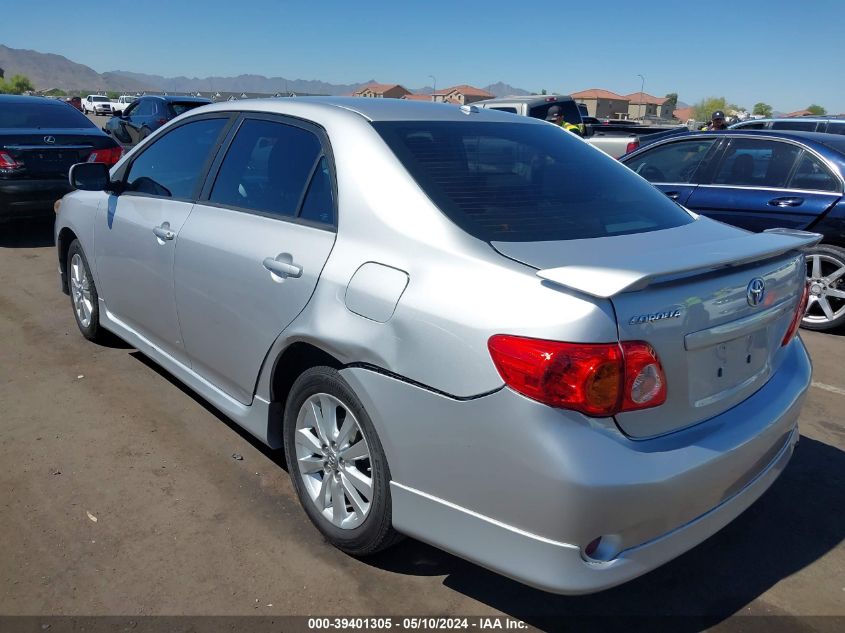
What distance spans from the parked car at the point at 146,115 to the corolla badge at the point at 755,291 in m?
14.3

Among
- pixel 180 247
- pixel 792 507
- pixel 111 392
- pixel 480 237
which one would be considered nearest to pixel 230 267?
pixel 180 247

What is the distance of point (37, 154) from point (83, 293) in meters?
4.04

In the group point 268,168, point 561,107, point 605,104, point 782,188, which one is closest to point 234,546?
point 268,168

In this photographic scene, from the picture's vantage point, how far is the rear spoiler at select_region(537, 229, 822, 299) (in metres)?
1.97

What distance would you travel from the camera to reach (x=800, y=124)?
37.1 feet

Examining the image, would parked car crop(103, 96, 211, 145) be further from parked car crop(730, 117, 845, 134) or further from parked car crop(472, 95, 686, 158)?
parked car crop(730, 117, 845, 134)

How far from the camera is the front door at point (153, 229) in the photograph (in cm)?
366

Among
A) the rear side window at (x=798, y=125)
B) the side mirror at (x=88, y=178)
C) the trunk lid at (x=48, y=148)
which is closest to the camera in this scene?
the side mirror at (x=88, y=178)

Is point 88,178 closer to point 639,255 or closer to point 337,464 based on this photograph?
point 337,464

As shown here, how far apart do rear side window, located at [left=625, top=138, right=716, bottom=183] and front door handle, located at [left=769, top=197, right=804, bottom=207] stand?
872 mm

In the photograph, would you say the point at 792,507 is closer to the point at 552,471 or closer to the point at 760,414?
the point at 760,414

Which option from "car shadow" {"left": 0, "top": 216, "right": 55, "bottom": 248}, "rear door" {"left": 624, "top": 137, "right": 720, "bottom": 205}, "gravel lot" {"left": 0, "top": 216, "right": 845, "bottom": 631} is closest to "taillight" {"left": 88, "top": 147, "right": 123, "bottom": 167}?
"car shadow" {"left": 0, "top": 216, "right": 55, "bottom": 248}

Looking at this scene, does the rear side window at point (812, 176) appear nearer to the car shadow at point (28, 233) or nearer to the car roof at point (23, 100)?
the car shadow at point (28, 233)

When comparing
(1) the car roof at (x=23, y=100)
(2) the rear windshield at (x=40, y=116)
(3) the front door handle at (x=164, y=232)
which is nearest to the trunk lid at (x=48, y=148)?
(2) the rear windshield at (x=40, y=116)
